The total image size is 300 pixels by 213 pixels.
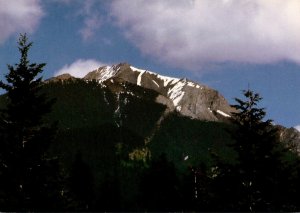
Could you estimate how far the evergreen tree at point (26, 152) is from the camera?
99.6 feet

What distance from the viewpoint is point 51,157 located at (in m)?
31.5

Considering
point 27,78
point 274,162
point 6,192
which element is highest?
point 27,78

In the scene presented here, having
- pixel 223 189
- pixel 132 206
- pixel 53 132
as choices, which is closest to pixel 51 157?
pixel 53 132

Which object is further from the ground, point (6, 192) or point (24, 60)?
point (24, 60)

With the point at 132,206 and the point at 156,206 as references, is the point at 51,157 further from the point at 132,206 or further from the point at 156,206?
the point at 132,206

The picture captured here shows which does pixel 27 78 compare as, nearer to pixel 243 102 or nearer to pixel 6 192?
pixel 6 192

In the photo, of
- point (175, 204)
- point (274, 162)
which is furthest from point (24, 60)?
point (175, 204)

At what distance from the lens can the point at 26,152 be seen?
31297 mm

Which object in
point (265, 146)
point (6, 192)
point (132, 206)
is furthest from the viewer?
point (132, 206)

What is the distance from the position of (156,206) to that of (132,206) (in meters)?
46.4

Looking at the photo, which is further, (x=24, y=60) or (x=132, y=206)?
(x=132, y=206)

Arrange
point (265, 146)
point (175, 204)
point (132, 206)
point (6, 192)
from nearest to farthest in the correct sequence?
1. point (6, 192)
2. point (265, 146)
3. point (175, 204)
4. point (132, 206)

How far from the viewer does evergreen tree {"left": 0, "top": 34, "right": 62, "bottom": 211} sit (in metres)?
30.4

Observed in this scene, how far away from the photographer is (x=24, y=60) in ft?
113
